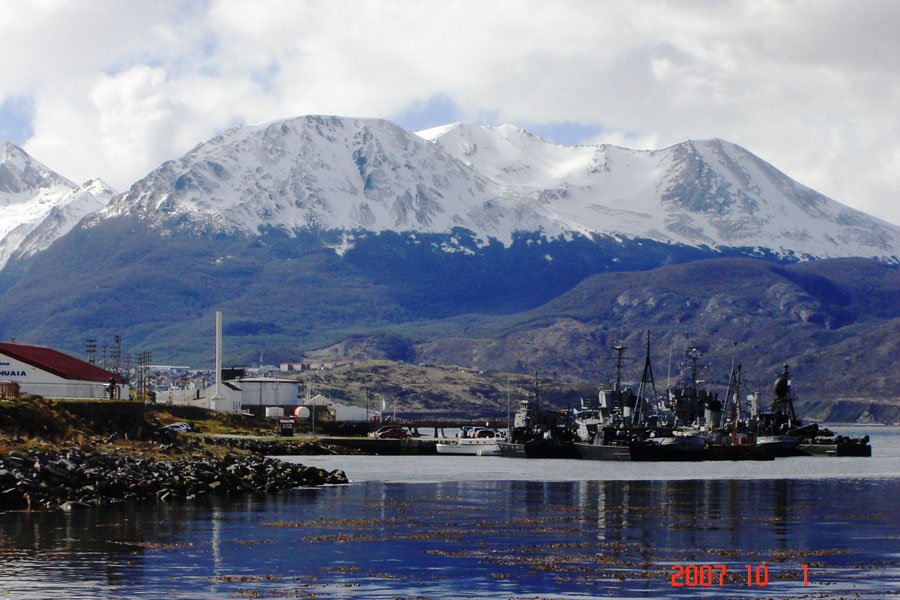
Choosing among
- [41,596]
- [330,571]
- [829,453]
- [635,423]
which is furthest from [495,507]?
[829,453]

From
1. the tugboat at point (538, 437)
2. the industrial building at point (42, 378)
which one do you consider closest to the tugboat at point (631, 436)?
the tugboat at point (538, 437)

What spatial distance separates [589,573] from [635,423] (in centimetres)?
11179

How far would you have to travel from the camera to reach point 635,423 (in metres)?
157

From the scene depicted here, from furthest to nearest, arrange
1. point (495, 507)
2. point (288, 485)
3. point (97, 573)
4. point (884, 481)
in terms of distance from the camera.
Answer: point (884, 481) < point (288, 485) < point (495, 507) < point (97, 573)

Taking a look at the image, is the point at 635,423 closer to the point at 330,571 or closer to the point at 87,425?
the point at 87,425

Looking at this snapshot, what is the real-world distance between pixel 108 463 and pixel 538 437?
87.5m

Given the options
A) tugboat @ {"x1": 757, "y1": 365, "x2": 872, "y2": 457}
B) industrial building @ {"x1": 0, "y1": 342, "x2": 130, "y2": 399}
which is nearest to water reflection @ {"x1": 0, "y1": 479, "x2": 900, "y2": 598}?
industrial building @ {"x1": 0, "y1": 342, "x2": 130, "y2": 399}

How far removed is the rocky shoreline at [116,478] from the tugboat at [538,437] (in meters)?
65.0

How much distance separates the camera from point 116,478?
238 ft
